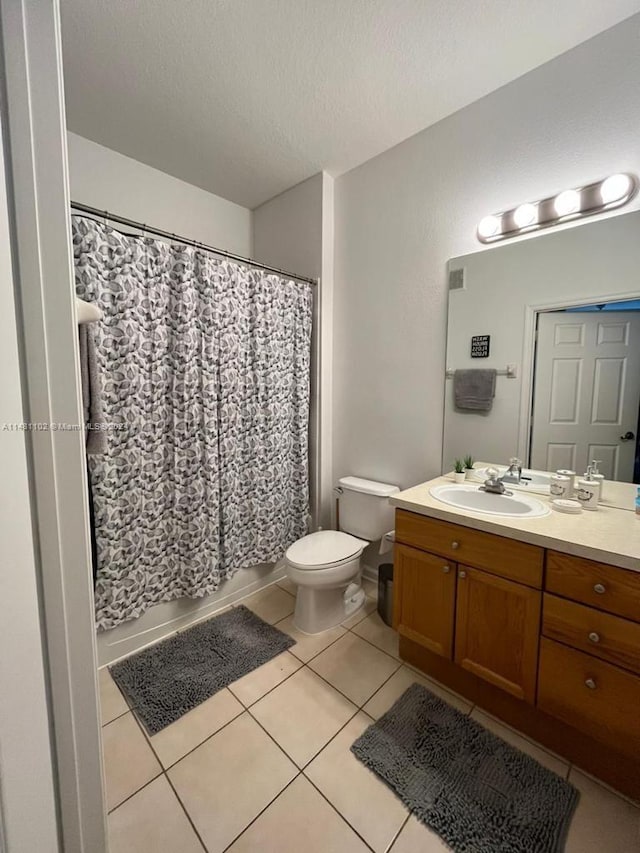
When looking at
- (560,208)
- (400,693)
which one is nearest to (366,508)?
(400,693)

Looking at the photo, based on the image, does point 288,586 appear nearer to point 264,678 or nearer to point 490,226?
point 264,678

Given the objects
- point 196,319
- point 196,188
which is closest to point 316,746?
point 196,319

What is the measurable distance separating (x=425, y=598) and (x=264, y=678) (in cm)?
80

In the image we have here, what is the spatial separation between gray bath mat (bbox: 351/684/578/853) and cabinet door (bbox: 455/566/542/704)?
22 centimetres

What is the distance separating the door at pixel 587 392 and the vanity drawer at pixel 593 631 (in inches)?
24.6

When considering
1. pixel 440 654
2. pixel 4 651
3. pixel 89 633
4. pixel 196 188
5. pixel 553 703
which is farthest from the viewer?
pixel 196 188

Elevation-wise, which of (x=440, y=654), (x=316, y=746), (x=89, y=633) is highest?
(x=89, y=633)

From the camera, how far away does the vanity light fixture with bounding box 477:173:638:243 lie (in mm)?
1321

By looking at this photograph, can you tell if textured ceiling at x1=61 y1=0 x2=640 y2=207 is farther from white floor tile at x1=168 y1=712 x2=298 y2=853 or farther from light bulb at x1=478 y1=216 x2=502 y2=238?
white floor tile at x1=168 y1=712 x2=298 y2=853

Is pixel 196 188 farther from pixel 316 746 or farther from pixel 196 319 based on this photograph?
pixel 316 746

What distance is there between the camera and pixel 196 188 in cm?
230

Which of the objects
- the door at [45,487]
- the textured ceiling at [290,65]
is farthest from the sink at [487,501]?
the textured ceiling at [290,65]

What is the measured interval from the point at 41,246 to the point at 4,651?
687 mm

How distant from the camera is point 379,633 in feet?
5.97
